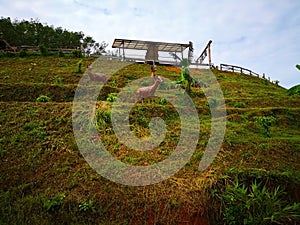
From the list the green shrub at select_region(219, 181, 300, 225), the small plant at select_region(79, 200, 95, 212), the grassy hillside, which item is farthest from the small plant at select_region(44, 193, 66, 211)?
the green shrub at select_region(219, 181, 300, 225)

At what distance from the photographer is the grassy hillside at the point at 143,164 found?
20.6ft

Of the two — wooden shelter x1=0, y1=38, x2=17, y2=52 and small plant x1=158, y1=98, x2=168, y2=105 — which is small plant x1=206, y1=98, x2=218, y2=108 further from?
wooden shelter x1=0, y1=38, x2=17, y2=52

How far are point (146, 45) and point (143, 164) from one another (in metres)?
22.1

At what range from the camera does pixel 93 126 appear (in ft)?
31.1

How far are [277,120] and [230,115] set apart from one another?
164 centimetres

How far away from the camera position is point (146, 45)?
28.9 m

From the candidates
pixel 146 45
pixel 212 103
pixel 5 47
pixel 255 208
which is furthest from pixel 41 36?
pixel 255 208

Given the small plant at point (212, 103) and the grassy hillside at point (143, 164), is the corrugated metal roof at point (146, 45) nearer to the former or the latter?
the small plant at point (212, 103)

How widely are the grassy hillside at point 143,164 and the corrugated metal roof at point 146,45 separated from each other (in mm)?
17293

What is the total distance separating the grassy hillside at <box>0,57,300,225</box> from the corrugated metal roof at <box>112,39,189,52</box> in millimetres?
17293

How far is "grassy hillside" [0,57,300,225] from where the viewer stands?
20.6ft

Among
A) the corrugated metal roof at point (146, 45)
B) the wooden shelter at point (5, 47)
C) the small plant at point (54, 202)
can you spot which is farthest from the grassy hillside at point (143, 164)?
the wooden shelter at point (5, 47)

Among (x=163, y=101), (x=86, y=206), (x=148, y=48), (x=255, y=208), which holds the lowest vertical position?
(x=86, y=206)

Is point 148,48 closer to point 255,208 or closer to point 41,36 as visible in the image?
point 41,36
